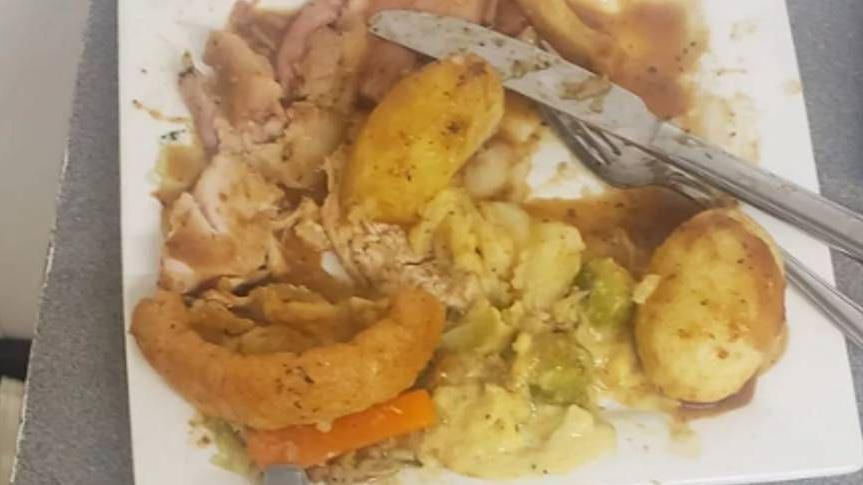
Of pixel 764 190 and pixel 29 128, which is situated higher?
pixel 764 190

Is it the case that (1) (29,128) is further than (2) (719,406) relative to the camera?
Yes

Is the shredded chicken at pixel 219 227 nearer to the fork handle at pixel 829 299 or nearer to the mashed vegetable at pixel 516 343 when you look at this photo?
the mashed vegetable at pixel 516 343

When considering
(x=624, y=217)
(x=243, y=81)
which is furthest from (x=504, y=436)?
(x=243, y=81)

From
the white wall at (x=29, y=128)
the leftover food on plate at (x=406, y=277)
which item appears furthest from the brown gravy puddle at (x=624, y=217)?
the white wall at (x=29, y=128)

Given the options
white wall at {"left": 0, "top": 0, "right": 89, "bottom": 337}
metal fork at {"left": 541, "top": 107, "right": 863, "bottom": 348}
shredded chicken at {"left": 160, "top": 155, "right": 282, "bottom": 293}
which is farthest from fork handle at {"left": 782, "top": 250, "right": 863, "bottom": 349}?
white wall at {"left": 0, "top": 0, "right": 89, "bottom": 337}

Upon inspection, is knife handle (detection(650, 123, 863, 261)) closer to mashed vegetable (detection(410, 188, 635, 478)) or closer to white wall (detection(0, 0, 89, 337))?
mashed vegetable (detection(410, 188, 635, 478))

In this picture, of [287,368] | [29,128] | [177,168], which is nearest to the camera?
[287,368]

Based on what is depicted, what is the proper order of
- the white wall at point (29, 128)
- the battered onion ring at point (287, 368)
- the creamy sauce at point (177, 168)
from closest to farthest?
the battered onion ring at point (287, 368), the creamy sauce at point (177, 168), the white wall at point (29, 128)

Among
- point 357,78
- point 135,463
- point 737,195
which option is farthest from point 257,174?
point 737,195

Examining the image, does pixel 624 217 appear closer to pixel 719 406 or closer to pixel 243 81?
pixel 719 406
